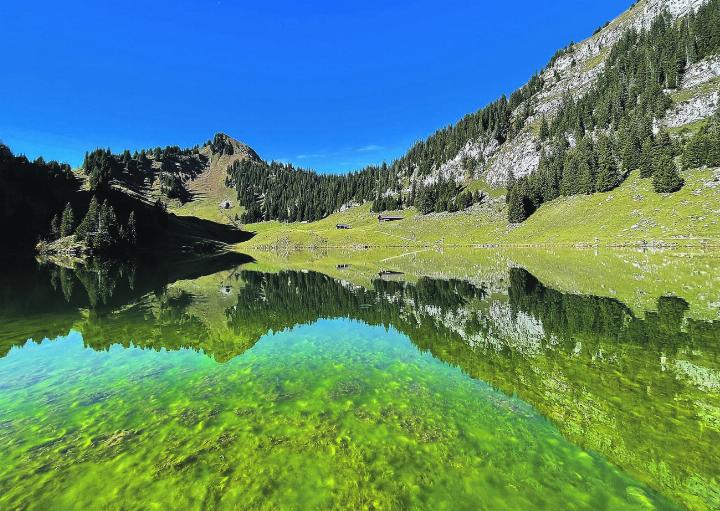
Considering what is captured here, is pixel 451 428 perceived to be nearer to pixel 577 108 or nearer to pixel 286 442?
pixel 286 442

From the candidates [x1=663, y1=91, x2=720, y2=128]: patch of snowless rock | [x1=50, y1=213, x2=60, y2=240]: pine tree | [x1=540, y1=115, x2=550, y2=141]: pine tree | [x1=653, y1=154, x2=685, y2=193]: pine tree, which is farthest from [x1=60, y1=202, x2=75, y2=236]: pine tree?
[x1=663, y1=91, x2=720, y2=128]: patch of snowless rock

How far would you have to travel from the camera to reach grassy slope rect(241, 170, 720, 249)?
89.3 metres

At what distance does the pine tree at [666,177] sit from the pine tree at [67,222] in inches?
7754

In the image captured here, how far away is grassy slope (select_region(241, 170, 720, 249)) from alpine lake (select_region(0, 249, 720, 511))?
85.3 metres

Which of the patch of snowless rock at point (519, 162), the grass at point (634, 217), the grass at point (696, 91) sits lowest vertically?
the grass at point (634, 217)

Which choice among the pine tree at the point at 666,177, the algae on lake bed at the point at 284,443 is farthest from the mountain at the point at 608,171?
the algae on lake bed at the point at 284,443

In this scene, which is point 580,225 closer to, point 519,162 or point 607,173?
point 607,173

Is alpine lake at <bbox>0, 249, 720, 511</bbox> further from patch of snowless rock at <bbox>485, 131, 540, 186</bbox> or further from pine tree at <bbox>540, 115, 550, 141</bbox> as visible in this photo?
pine tree at <bbox>540, 115, 550, 141</bbox>

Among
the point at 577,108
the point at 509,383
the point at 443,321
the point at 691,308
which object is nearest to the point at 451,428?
the point at 509,383

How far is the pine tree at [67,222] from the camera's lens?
398 ft

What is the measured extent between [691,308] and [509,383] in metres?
Result: 21.5

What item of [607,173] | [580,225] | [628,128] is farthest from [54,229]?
[628,128]

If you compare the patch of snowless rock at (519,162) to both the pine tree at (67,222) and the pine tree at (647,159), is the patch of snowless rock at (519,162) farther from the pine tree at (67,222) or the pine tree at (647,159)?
the pine tree at (67,222)

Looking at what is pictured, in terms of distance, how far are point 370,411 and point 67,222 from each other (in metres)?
153
